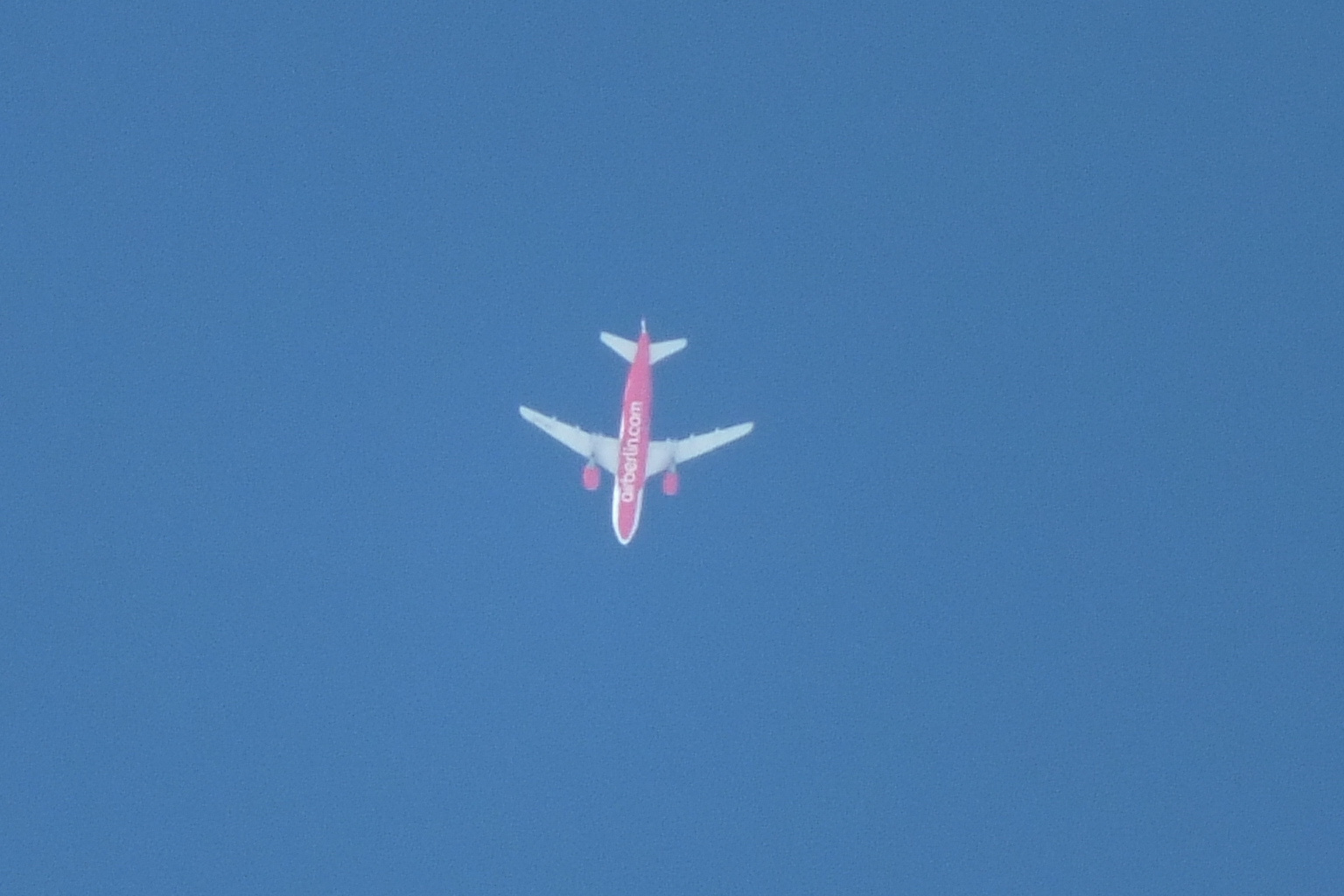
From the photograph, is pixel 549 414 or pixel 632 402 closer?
pixel 632 402

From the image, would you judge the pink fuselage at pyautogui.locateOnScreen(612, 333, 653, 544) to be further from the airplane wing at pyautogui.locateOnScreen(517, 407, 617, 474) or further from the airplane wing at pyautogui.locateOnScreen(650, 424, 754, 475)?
the airplane wing at pyautogui.locateOnScreen(650, 424, 754, 475)

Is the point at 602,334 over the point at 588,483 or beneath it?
over

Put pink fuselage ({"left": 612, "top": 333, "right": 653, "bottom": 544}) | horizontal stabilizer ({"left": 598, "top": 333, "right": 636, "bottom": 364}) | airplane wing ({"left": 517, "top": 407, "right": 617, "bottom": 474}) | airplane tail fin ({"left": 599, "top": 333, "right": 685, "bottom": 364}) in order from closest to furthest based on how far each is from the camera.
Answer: pink fuselage ({"left": 612, "top": 333, "right": 653, "bottom": 544}) < airplane tail fin ({"left": 599, "top": 333, "right": 685, "bottom": 364}) < horizontal stabilizer ({"left": 598, "top": 333, "right": 636, "bottom": 364}) < airplane wing ({"left": 517, "top": 407, "right": 617, "bottom": 474})

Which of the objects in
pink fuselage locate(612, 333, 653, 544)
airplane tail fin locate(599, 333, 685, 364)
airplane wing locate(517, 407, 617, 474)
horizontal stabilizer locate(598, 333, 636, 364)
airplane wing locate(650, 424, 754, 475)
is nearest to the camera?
pink fuselage locate(612, 333, 653, 544)

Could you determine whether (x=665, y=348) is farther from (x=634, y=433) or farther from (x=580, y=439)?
(x=580, y=439)

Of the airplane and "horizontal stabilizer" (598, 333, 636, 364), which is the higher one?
"horizontal stabilizer" (598, 333, 636, 364)

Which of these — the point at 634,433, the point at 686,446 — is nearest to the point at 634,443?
the point at 634,433

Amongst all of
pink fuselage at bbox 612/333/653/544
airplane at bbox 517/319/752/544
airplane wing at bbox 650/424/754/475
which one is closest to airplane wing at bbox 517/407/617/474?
airplane at bbox 517/319/752/544
